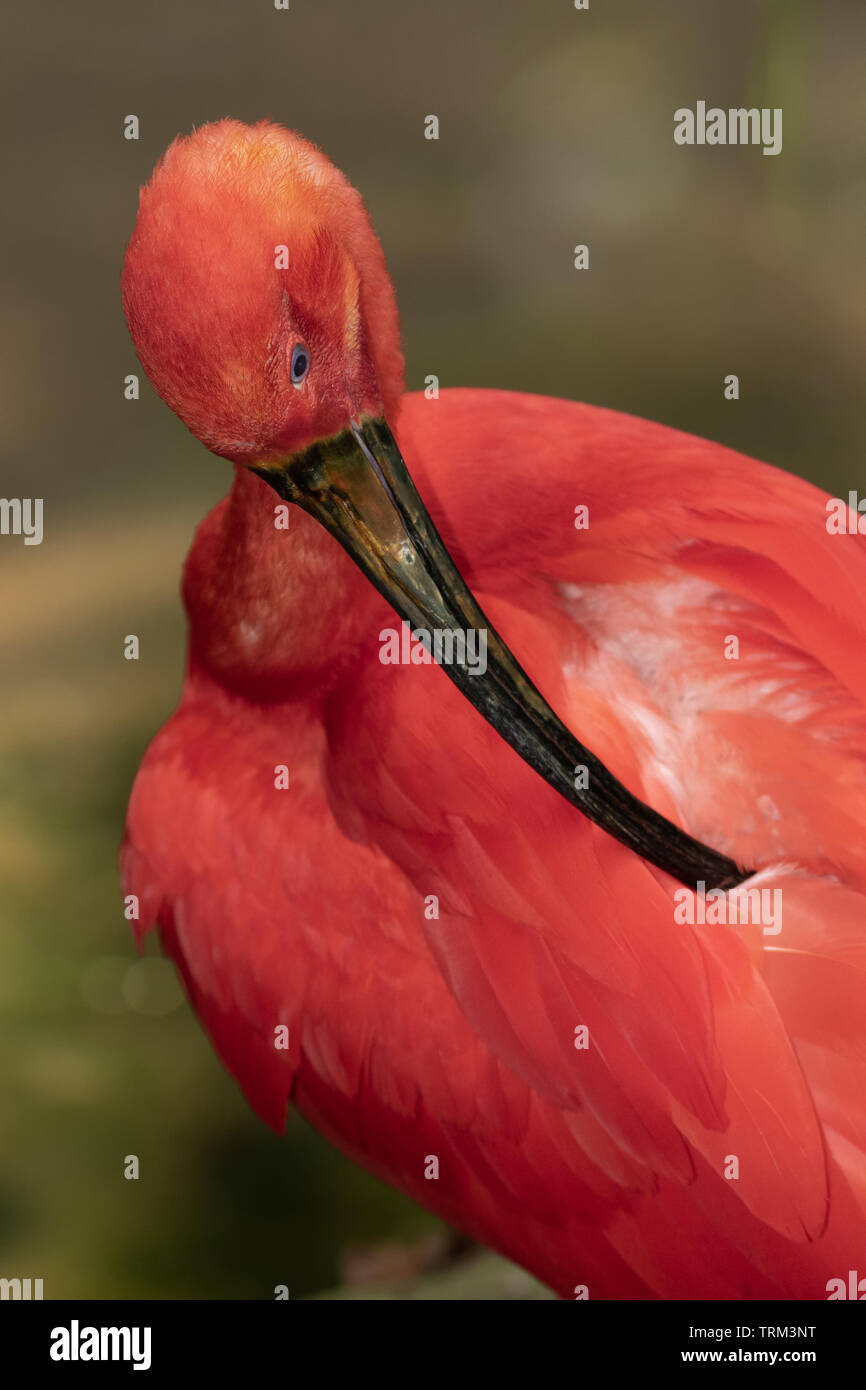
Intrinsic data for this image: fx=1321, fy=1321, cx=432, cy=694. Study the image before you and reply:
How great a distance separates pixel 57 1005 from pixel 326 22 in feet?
4.37

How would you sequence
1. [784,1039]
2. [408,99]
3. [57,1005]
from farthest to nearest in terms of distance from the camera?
1. [408,99]
2. [57,1005]
3. [784,1039]

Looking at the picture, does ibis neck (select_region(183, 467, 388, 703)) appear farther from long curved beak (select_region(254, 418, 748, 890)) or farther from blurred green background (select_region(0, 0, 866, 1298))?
blurred green background (select_region(0, 0, 866, 1298))

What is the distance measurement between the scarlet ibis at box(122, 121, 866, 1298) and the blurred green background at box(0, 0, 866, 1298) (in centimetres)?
51

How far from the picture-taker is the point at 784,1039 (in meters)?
0.82

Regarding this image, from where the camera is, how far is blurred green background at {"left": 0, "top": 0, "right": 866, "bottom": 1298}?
154 centimetres

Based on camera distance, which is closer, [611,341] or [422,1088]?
[422,1088]

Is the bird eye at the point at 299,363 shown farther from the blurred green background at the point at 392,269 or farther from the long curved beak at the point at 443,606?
the blurred green background at the point at 392,269

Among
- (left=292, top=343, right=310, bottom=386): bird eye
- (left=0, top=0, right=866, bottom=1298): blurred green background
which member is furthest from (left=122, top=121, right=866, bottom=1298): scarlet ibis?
(left=0, top=0, right=866, bottom=1298): blurred green background

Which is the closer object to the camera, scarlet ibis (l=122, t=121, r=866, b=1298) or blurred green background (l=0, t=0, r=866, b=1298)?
scarlet ibis (l=122, t=121, r=866, b=1298)

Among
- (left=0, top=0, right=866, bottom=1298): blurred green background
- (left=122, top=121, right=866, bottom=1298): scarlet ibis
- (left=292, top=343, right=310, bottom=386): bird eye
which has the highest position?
(left=0, top=0, right=866, bottom=1298): blurred green background

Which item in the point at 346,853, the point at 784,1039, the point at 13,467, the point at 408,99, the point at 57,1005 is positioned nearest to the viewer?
the point at 784,1039

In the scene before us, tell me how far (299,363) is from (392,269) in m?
1.16
